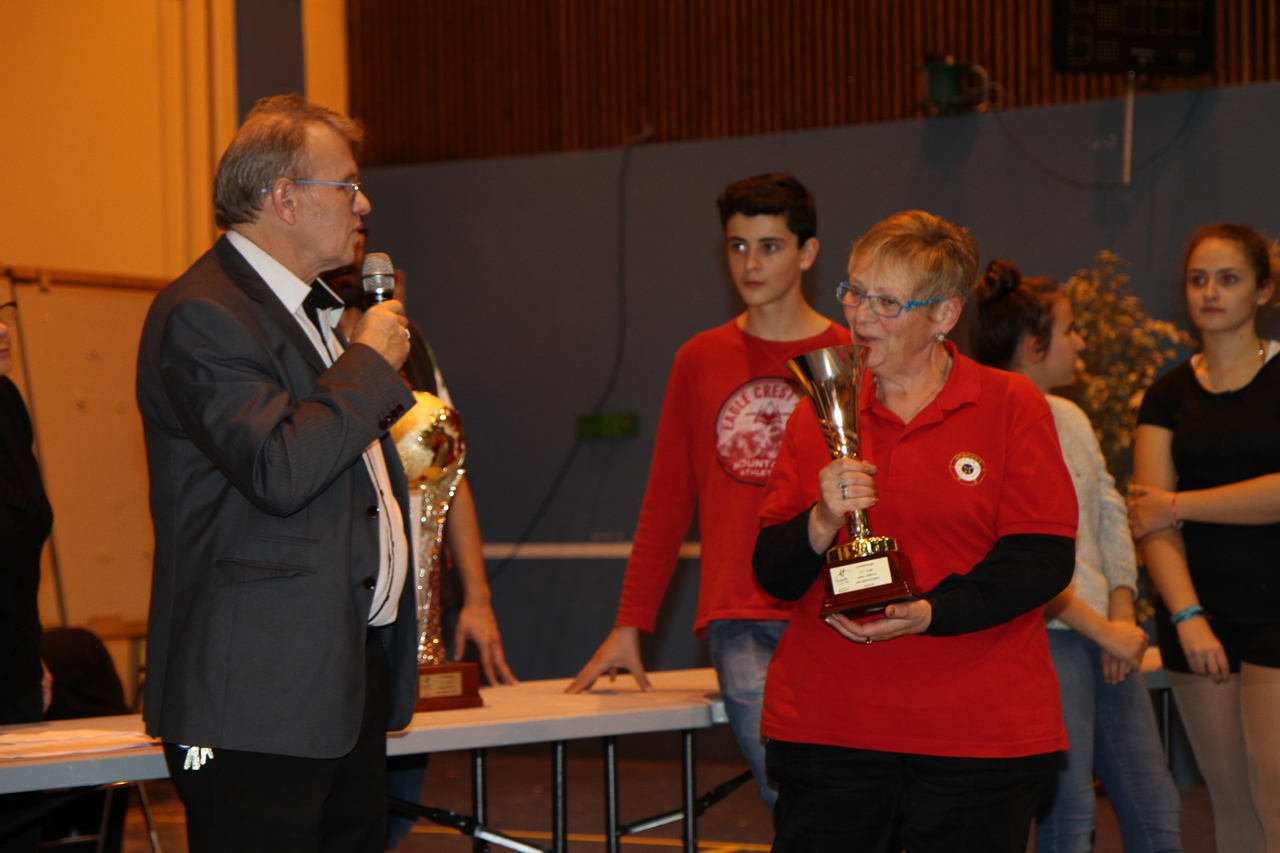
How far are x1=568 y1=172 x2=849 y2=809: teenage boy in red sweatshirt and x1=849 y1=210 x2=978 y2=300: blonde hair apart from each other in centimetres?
69

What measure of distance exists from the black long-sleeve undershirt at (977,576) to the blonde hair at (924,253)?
0.40 m

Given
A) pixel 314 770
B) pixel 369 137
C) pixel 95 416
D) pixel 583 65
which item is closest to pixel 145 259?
pixel 95 416

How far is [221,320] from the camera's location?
76.5 inches

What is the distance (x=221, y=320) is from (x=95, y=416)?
4254mm

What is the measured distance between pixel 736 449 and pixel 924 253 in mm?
806

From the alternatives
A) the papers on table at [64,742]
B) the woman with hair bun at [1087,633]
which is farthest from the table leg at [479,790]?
the woman with hair bun at [1087,633]

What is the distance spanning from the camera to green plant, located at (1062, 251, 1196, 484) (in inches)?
212

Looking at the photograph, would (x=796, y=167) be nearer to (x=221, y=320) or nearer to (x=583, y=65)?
(x=583, y=65)

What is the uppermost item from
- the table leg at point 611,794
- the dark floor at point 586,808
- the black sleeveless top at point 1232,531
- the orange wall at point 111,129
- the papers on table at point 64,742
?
the orange wall at point 111,129

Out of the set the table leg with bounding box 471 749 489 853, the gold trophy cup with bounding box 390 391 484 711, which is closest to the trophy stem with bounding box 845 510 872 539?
the gold trophy cup with bounding box 390 391 484 711

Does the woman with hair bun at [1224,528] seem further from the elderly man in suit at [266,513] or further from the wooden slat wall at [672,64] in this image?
the wooden slat wall at [672,64]

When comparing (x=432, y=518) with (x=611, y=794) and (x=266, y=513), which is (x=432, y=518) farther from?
(x=266, y=513)

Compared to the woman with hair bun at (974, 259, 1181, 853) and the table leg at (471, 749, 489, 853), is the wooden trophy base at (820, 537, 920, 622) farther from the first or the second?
the table leg at (471, 749, 489, 853)

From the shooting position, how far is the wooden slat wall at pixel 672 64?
6.43m
